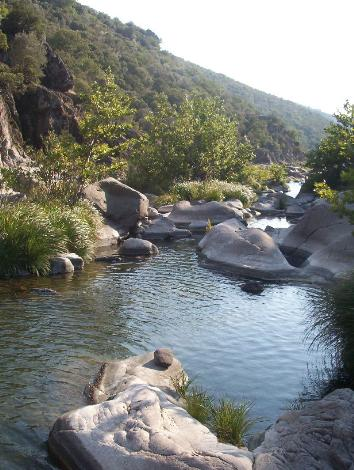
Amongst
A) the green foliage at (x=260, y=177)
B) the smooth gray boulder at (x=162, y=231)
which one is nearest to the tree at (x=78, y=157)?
the smooth gray boulder at (x=162, y=231)

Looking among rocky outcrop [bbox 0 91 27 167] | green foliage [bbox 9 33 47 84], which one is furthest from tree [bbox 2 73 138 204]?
green foliage [bbox 9 33 47 84]

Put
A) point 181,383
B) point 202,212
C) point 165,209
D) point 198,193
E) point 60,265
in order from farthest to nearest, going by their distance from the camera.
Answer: point 198,193 < point 165,209 < point 202,212 < point 60,265 < point 181,383

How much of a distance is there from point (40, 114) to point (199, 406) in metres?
44.1

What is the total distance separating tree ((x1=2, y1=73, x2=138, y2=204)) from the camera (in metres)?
22.7

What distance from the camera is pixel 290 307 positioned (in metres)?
16.1

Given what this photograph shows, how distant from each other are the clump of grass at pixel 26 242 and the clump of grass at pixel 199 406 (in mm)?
8956

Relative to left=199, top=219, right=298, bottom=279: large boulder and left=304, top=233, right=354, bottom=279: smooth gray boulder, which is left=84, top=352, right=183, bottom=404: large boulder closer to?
left=199, top=219, right=298, bottom=279: large boulder

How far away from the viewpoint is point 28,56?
1991 inches

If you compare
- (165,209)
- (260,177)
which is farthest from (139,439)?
(260,177)


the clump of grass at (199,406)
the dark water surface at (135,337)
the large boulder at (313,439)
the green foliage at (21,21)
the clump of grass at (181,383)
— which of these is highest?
the green foliage at (21,21)

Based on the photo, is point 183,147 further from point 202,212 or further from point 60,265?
point 60,265

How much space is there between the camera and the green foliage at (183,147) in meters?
40.3

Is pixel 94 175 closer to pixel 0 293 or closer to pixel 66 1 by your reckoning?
pixel 0 293

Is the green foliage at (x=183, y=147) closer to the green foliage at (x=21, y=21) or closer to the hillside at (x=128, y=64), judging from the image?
the hillside at (x=128, y=64)
